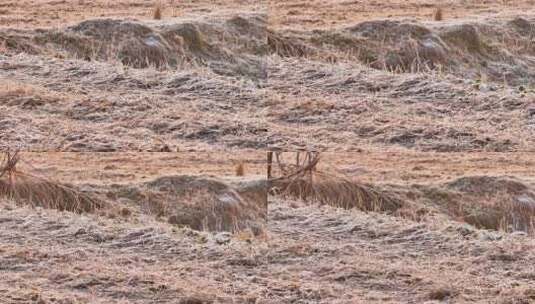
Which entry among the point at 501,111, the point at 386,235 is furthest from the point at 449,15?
the point at 386,235

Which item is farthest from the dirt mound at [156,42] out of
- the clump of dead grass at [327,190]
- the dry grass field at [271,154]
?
the clump of dead grass at [327,190]

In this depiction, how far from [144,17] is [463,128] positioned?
5.73 ft

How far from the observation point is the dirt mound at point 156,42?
22.4ft

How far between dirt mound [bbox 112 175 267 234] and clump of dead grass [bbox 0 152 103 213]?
0.17 metres

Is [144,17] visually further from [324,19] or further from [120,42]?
[324,19]

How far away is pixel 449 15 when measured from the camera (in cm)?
696

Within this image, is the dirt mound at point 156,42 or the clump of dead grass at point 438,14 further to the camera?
the clump of dead grass at point 438,14

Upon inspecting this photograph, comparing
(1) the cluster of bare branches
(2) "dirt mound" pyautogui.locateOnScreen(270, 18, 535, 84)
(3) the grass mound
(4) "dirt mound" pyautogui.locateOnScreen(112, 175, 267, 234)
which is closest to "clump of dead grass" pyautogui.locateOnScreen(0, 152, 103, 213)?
(4) "dirt mound" pyautogui.locateOnScreen(112, 175, 267, 234)

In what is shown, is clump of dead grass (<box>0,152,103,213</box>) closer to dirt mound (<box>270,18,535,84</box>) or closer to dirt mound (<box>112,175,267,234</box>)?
dirt mound (<box>112,175,267,234</box>)

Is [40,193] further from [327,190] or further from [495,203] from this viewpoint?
[495,203]

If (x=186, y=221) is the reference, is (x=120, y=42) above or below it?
above

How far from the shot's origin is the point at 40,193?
22.8ft

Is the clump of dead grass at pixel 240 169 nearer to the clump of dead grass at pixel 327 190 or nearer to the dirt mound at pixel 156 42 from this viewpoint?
the clump of dead grass at pixel 327 190

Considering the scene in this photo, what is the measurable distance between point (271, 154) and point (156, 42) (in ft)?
2.73
